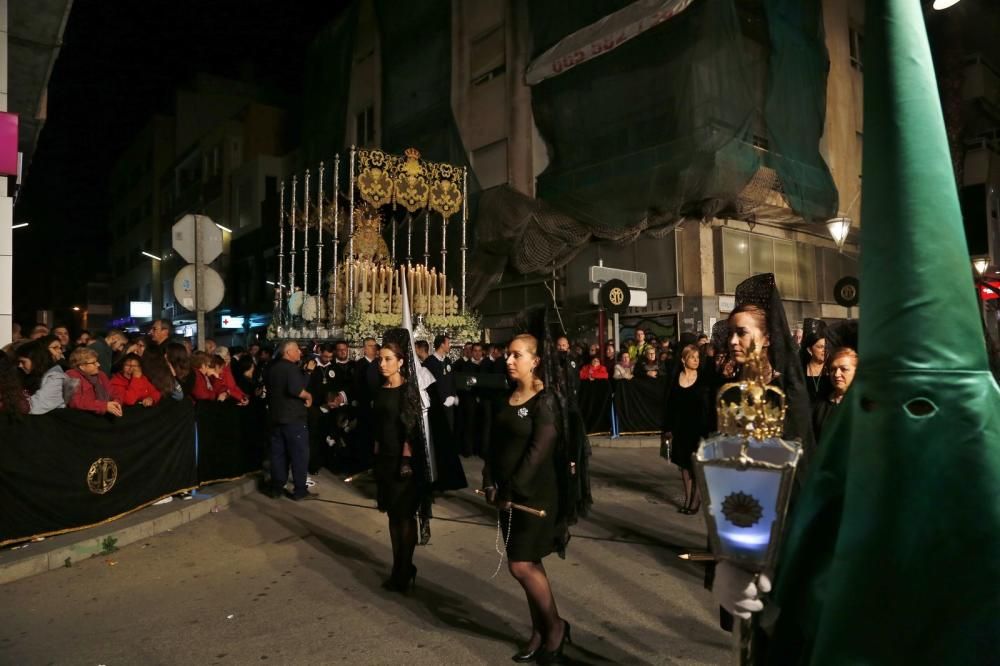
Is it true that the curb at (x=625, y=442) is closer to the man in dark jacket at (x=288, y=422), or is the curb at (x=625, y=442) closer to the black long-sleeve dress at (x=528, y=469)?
the man in dark jacket at (x=288, y=422)

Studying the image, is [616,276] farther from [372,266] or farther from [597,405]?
[372,266]

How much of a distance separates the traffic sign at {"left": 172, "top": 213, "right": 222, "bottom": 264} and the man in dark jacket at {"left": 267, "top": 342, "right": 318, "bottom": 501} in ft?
4.85

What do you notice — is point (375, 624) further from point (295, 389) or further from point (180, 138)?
point (180, 138)

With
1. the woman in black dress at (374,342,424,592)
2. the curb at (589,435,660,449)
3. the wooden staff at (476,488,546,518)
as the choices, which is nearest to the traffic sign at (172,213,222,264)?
the woman in black dress at (374,342,424,592)

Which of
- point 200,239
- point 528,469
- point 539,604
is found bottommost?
point 539,604

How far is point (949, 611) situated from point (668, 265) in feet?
61.8

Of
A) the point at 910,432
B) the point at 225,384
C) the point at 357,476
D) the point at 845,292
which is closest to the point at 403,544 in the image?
the point at 910,432

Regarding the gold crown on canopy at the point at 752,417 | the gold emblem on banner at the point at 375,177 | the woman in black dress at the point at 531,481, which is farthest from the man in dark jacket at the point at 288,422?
the gold emblem on banner at the point at 375,177

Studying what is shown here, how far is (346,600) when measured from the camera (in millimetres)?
5012

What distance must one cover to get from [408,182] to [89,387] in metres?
10.1

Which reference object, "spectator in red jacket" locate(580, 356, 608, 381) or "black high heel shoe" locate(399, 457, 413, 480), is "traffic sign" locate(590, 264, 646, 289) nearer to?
"spectator in red jacket" locate(580, 356, 608, 381)

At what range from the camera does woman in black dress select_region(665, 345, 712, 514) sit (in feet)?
23.0

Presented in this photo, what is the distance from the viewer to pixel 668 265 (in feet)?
64.3

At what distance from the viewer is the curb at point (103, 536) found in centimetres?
573
